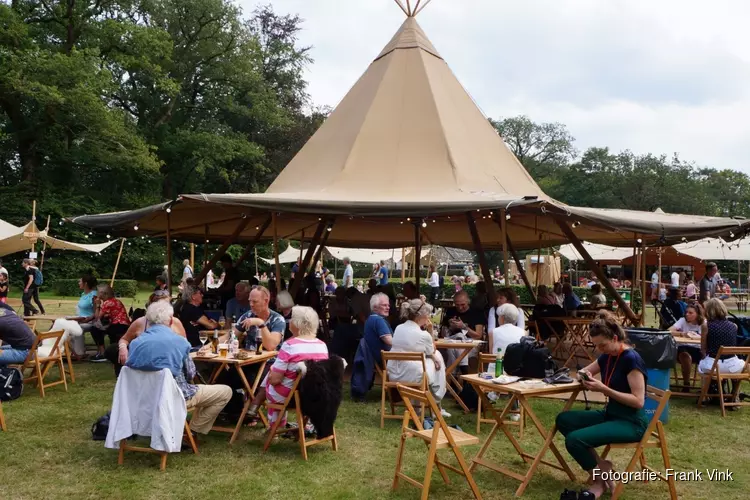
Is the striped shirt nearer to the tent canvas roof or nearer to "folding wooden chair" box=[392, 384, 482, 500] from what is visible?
"folding wooden chair" box=[392, 384, 482, 500]

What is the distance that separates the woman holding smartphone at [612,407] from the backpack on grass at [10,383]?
16.8 feet

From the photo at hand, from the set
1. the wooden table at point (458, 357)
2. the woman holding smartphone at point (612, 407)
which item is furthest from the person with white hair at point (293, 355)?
the woman holding smartphone at point (612, 407)

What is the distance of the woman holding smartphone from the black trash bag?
67.3 inches

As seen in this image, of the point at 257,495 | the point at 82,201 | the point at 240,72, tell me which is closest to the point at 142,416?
the point at 257,495

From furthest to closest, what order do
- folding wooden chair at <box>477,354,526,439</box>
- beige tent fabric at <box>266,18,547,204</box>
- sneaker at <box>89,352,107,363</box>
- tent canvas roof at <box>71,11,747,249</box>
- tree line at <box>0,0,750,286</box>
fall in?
tree line at <box>0,0,750,286</box> < beige tent fabric at <box>266,18,547,204</box> < sneaker at <box>89,352,107,363</box> < tent canvas roof at <box>71,11,747,249</box> < folding wooden chair at <box>477,354,526,439</box>

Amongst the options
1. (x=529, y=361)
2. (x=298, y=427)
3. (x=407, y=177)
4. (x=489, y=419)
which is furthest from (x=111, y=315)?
(x=529, y=361)

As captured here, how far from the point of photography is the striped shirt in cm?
452

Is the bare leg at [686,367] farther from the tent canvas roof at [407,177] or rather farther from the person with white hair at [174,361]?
the person with white hair at [174,361]

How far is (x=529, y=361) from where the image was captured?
15.5ft

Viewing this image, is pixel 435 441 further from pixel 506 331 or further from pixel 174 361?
pixel 506 331

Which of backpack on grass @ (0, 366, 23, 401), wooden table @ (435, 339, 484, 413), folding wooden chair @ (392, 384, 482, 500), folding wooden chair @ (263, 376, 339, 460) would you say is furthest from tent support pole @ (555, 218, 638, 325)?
backpack on grass @ (0, 366, 23, 401)

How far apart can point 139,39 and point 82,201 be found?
6910 millimetres

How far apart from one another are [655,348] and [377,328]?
8.33 feet

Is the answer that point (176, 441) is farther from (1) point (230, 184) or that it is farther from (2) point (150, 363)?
(1) point (230, 184)
